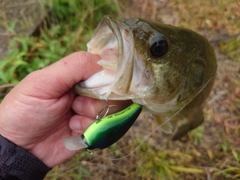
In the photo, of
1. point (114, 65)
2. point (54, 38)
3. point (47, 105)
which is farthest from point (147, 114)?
point (114, 65)

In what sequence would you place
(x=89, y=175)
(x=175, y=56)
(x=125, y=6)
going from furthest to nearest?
(x=125, y=6)
(x=89, y=175)
(x=175, y=56)

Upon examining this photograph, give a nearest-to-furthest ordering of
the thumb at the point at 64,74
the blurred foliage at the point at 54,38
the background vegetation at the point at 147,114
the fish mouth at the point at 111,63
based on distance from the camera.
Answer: the fish mouth at the point at 111,63, the thumb at the point at 64,74, the background vegetation at the point at 147,114, the blurred foliage at the point at 54,38

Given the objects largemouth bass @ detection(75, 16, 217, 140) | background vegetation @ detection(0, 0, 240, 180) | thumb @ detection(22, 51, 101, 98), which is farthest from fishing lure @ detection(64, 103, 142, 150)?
background vegetation @ detection(0, 0, 240, 180)

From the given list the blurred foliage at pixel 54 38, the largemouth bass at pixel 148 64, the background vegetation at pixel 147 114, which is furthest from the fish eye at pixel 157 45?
the blurred foliage at pixel 54 38

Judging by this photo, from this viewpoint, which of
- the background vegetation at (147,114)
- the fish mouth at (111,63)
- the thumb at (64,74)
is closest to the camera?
the fish mouth at (111,63)

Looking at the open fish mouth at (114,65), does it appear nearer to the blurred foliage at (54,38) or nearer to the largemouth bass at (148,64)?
the largemouth bass at (148,64)

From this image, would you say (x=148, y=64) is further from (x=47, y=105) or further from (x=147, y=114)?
(x=147, y=114)

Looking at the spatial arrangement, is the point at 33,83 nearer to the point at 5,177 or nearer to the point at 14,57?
the point at 5,177

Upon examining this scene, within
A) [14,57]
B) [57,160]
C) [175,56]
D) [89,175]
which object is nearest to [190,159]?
[89,175]
